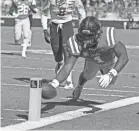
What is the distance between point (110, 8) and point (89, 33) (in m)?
30.1

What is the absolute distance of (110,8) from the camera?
37969 millimetres

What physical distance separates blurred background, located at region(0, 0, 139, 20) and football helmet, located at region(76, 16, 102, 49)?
28.4 metres

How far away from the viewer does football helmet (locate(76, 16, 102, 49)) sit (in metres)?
8.14

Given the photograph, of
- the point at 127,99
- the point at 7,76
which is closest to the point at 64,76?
the point at 127,99

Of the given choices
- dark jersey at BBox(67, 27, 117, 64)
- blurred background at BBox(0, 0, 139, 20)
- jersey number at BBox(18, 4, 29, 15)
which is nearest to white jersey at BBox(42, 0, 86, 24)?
dark jersey at BBox(67, 27, 117, 64)

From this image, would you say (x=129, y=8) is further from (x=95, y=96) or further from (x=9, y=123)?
(x=9, y=123)

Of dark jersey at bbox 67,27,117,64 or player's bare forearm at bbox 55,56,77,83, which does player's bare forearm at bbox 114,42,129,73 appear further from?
player's bare forearm at bbox 55,56,77,83

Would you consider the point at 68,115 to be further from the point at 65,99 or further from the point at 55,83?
the point at 65,99

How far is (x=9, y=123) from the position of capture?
787cm

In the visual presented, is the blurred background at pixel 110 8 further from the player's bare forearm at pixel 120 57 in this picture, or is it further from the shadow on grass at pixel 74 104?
the player's bare forearm at pixel 120 57

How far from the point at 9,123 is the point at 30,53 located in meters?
11.5

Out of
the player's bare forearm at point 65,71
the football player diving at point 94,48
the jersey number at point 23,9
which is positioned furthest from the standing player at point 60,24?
the jersey number at point 23,9

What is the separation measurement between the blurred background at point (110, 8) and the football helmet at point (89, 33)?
28.4 meters

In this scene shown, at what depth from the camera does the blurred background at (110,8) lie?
122 feet
